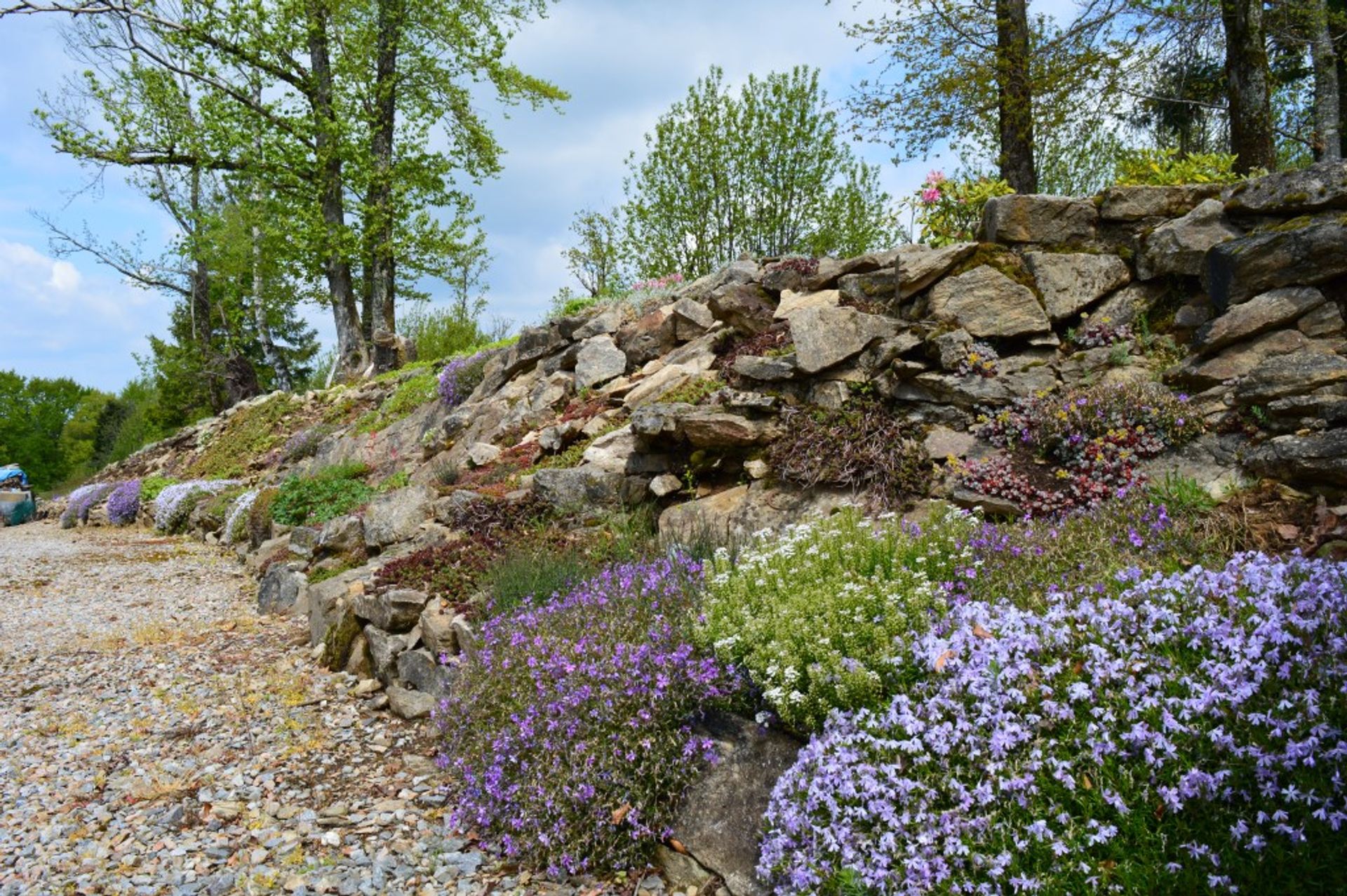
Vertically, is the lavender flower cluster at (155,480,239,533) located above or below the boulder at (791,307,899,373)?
below

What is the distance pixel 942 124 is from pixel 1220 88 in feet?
25.4

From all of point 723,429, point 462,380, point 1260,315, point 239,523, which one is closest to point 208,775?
point 723,429

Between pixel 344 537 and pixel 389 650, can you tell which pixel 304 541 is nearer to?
pixel 344 537

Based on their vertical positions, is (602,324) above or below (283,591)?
above

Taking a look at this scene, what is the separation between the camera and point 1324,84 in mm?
12992

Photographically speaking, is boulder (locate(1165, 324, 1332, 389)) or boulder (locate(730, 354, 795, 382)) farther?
boulder (locate(730, 354, 795, 382))

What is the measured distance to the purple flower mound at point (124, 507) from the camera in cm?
1839

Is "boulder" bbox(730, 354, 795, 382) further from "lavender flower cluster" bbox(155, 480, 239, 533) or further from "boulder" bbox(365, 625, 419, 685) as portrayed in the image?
"lavender flower cluster" bbox(155, 480, 239, 533)

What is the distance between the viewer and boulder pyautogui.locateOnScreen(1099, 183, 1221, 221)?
7.19 m

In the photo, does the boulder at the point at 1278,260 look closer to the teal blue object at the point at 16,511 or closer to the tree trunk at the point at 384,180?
the tree trunk at the point at 384,180

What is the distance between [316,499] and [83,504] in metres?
12.3

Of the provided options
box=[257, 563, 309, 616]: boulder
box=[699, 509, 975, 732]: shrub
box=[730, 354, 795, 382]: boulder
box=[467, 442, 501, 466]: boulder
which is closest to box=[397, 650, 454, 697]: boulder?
box=[699, 509, 975, 732]: shrub

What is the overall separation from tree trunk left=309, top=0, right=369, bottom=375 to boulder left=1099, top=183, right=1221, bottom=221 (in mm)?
16940

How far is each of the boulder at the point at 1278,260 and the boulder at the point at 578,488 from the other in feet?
17.1
